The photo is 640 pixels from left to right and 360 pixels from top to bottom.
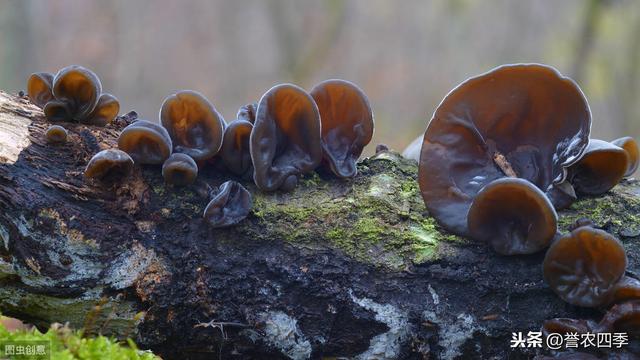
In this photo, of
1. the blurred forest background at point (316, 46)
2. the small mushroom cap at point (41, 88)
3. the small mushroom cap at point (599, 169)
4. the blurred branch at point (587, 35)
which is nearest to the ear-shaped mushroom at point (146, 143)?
the small mushroom cap at point (41, 88)

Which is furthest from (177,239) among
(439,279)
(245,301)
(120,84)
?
(120,84)

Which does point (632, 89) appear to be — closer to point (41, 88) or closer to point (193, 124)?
point (193, 124)

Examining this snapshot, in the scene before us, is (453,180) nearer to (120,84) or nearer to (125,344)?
(125,344)

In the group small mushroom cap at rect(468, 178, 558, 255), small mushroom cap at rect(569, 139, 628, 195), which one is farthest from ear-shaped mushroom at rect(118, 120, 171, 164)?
small mushroom cap at rect(569, 139, 628, 195)

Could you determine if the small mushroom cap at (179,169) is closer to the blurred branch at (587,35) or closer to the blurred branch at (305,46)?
the blurred branch at (587,35)

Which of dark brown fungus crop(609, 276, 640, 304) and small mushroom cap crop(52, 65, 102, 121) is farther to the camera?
small mushroom cap crop(52, 65, 102, 121)

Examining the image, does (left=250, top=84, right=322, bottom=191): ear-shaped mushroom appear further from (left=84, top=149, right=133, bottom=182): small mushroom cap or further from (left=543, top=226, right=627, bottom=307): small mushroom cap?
(left=543, top=226, right=627, bottom=307): small mushroom cap

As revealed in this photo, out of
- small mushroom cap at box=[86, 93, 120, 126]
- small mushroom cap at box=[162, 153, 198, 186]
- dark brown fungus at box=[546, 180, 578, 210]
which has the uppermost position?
small mushroom cap at box=[86, 93, 120, 126]
